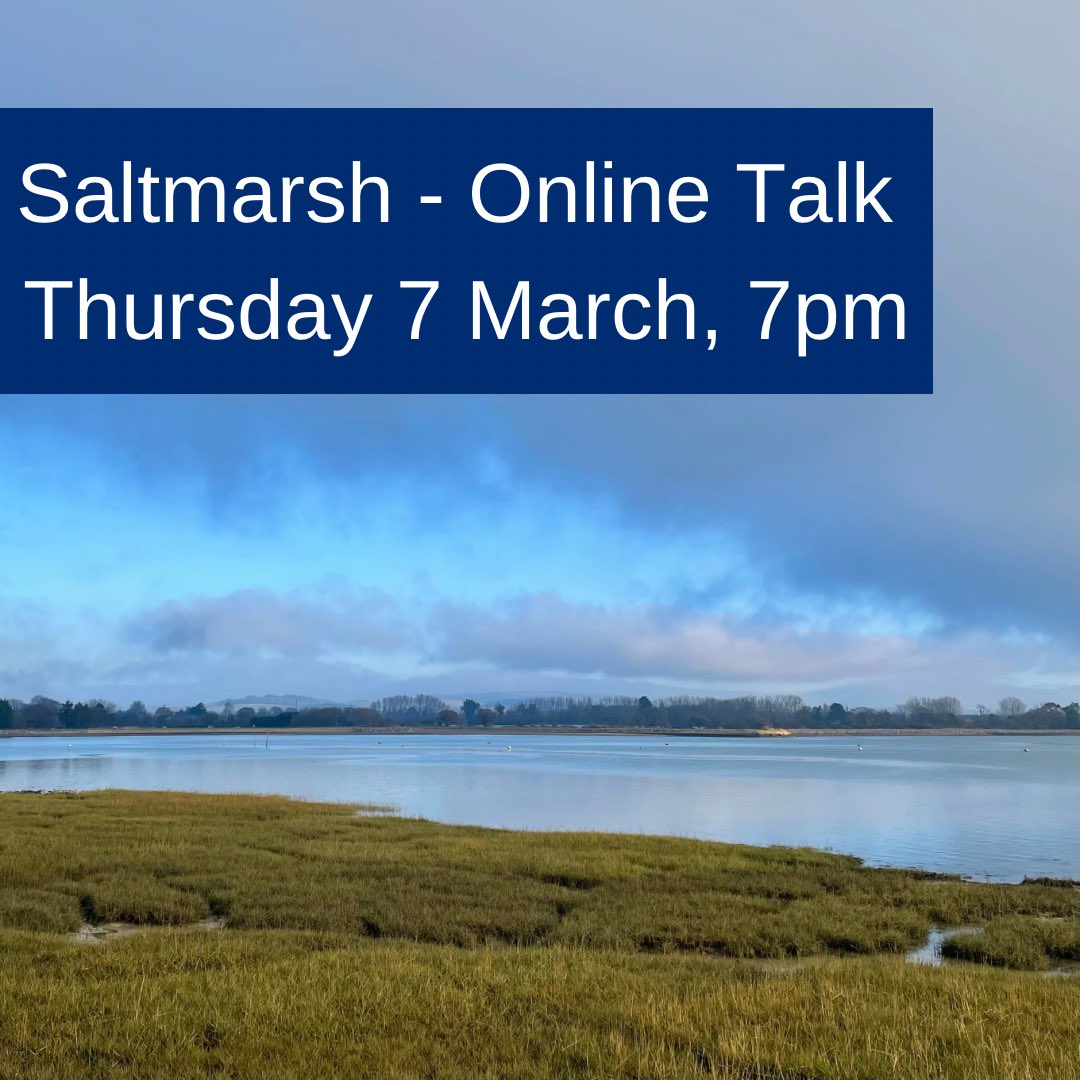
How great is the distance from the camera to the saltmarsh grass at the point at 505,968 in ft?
35.9

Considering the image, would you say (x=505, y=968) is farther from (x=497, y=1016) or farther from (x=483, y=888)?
(x=483, y=888)

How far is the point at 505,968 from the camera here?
15.5 m

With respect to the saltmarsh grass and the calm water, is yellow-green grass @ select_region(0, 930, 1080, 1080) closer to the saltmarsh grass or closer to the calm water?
the saltmarsh grass

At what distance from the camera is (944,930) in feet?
73.5

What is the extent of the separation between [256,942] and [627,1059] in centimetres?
892

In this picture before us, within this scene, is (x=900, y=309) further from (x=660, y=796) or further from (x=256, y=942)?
(x=660, y=796)

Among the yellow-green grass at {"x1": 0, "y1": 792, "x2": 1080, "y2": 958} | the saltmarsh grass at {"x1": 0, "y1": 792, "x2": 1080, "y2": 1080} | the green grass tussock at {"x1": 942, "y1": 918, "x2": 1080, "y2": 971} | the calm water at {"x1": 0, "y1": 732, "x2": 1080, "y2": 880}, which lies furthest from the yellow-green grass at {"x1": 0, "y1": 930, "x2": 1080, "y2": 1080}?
the calm water at {"x1": 0, "y1": 732, "x2": 1080, "y2": 880}

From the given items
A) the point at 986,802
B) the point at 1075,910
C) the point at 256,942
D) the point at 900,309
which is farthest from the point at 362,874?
the point at 986,802

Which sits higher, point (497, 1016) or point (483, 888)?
point (497, 1016)

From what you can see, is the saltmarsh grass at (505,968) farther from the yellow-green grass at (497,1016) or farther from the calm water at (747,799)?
the calm water at (747,799)

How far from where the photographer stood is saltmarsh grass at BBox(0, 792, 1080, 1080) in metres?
10.9

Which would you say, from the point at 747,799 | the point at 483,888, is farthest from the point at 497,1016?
the point at 747,799

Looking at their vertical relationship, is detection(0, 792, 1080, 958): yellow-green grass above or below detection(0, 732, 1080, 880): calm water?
above

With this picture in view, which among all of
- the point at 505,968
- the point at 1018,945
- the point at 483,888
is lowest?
the point at 483,888
